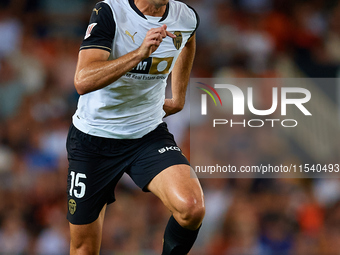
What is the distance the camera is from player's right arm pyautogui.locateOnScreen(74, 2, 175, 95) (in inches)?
89.7

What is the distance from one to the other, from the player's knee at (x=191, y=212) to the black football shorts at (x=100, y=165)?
18.2 inches

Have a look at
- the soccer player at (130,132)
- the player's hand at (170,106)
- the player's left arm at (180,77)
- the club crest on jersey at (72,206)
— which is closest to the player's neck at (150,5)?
the soccer player at (130,132)

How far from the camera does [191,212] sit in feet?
7.98

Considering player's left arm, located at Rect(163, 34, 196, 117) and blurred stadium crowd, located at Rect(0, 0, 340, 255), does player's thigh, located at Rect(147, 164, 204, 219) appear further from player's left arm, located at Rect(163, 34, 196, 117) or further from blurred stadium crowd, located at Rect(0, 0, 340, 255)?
blurred stadium crowd, located at Rect(0, 0, 340, 255)

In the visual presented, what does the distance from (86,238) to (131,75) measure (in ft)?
3.80

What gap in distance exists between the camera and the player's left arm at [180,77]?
10.8ft

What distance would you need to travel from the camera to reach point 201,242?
4.99 metres

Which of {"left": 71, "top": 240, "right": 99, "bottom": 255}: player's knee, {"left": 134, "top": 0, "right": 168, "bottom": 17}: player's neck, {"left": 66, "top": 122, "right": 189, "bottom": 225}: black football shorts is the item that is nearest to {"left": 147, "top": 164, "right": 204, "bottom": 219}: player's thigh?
{"left": 66, "top": 122, "right": 189, "bottom": 225}: black football shorts

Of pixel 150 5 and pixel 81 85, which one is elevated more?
pixel 150 5

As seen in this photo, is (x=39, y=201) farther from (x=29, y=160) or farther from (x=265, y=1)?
(x=265, y=1)

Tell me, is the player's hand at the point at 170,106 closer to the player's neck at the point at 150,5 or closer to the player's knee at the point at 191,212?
the player's neck at the point at 150,5

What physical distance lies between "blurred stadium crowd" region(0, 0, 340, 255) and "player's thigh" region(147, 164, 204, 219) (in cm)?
249

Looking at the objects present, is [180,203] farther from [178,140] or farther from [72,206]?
[178,140]

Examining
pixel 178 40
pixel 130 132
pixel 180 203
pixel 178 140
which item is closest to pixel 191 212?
pixel 180 203
